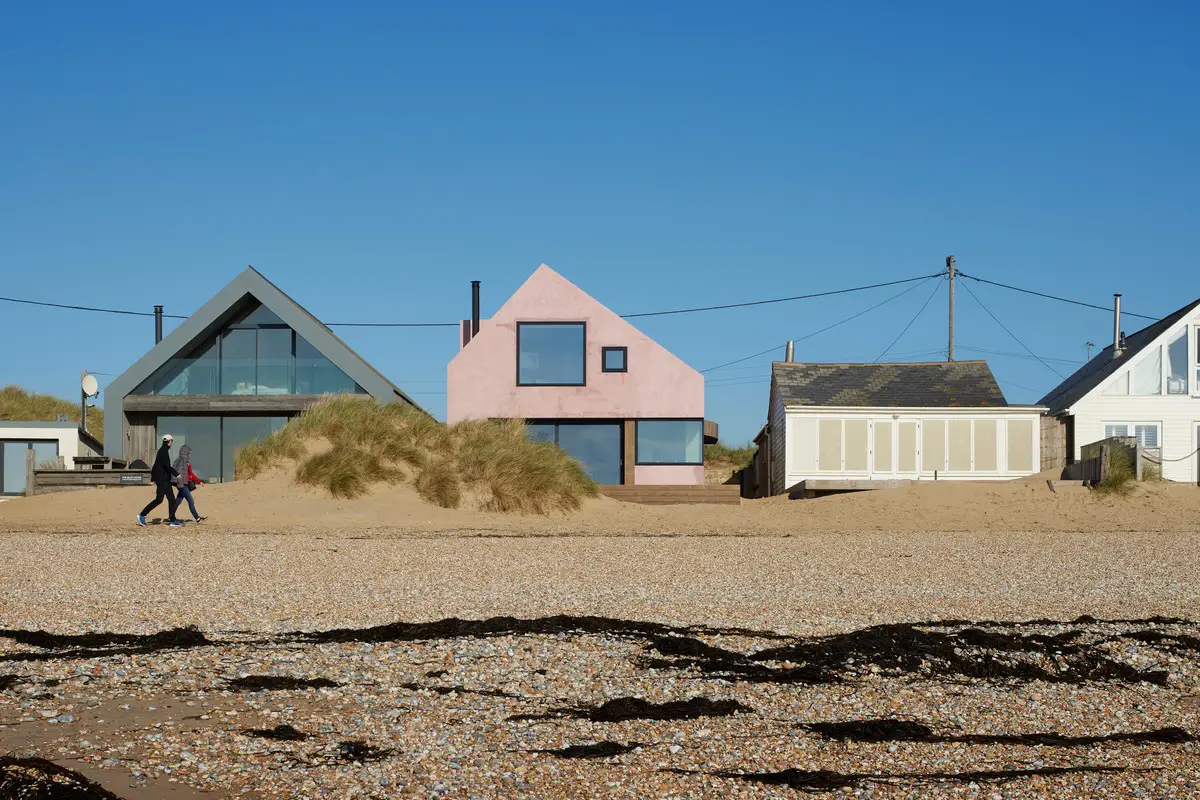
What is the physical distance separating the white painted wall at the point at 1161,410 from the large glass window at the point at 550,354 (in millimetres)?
13186

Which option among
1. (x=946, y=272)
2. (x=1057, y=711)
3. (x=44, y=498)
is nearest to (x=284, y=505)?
(x=44, y=498)

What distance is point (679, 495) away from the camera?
28.0 metres

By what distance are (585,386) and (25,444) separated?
16229 mm

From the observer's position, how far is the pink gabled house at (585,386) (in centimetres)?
3025

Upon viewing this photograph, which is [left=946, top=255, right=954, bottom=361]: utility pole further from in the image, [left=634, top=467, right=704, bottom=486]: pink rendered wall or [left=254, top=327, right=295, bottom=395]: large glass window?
[left=254, top=327, right=295, bottom=395]: large glass window

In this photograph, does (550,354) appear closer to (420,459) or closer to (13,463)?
(420,459)

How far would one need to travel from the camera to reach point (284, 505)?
21641mm

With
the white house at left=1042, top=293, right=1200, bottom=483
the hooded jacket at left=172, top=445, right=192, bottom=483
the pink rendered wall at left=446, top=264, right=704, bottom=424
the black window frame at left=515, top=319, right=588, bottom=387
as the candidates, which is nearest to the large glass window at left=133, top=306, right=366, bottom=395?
the pink rendered wall at left=446, top=264, right=704, bottom=424

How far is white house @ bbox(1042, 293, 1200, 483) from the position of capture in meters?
30.9

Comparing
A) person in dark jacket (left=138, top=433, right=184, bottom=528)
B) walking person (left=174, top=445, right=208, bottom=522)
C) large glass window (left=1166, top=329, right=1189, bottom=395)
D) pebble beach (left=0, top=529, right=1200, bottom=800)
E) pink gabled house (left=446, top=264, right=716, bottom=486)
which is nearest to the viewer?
pebble beach (left=0, top=529, right=1200, bottom=800)

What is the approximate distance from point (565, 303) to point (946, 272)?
1602 centimetres

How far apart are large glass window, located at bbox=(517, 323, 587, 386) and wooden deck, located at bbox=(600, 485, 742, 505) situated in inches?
139

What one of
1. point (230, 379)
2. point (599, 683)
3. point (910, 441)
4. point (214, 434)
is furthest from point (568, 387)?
point (599, 683)

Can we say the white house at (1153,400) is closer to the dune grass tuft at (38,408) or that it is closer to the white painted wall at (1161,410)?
the white painted wall at (1161,410)
